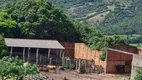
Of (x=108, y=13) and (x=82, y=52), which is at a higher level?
(x=108, y=13)

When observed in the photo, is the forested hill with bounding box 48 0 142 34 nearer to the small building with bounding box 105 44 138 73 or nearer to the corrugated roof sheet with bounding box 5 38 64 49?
the corrugated roof sheet with bounding box 5 38 64 49

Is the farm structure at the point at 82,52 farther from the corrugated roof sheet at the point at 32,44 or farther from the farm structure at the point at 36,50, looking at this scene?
the corrugated roof sheet at the point at 32,44

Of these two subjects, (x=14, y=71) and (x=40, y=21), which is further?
(x=40, y=21)

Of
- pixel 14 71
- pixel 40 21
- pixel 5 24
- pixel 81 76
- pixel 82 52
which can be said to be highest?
pixel 40 21

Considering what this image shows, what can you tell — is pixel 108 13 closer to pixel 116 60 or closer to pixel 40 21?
pixel 40 21

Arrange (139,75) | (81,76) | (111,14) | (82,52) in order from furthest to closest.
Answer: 1. (111,14)
2. (82,52)
3. (81,76)
4. (139,75)

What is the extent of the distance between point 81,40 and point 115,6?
81.6 m

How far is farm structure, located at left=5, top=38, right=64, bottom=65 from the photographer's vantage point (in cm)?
4794

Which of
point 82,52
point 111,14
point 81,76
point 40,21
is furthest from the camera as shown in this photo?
point 111,14

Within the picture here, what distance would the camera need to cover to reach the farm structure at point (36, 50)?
47938mm

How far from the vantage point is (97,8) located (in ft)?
464

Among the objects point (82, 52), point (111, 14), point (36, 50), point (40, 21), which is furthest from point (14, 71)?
point (111, 14)

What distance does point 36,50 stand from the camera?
166 feet

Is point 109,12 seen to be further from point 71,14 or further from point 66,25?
point 66,25
